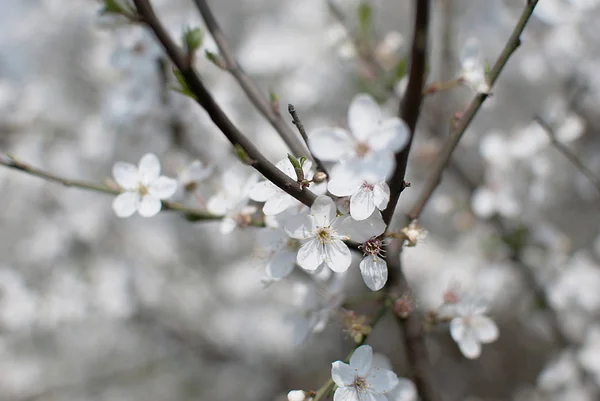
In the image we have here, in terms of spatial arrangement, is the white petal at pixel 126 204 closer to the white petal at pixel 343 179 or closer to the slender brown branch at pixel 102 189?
the slender brown branch at pixel 102 189

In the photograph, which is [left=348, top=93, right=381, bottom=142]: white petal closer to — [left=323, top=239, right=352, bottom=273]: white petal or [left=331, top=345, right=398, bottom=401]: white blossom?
[left=323, top=239, right=352, bottom=273]: white petal

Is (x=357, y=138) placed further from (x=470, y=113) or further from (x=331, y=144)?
(x=470, y=113)

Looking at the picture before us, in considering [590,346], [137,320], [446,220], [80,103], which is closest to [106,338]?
[137,320]

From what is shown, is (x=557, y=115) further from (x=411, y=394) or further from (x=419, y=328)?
(x=411, y=394)

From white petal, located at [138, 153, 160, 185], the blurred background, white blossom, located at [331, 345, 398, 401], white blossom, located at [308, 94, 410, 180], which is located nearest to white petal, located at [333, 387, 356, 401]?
white blossom, located at [331, 345, 398, 401]

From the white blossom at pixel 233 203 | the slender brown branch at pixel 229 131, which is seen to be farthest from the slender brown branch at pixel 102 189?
the slender brown branch at pixel 229 131

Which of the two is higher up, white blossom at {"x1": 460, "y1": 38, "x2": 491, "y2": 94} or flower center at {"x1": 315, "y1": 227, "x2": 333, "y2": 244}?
white blossom at {"x1": 460, "y1": 38, "x2": 491, "y2": 94}

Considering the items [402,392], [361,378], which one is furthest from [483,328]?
[361,378]
